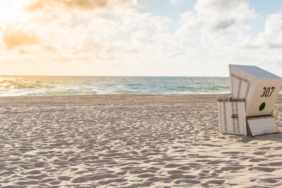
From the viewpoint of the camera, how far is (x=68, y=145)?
529 cm

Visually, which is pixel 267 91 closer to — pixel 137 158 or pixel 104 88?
pixel 137 158

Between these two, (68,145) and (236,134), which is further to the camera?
Answer: (236,134)

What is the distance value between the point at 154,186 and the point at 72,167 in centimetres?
153

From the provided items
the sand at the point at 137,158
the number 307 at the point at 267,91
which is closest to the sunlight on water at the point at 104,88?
the sand at the point at 137,158

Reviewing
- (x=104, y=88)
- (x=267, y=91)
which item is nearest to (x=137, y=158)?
(x=267, y=91)

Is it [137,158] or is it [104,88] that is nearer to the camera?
[137,158]

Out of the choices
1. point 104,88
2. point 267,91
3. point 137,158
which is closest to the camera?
point 137,158

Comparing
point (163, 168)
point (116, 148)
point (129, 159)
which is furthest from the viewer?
point (116, 148)

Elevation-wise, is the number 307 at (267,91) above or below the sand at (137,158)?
above

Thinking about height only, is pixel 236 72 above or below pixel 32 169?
above

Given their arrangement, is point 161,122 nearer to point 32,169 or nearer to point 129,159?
point 129,159

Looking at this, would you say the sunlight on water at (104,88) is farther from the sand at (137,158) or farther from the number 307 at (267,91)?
the number 307 at (267,91)

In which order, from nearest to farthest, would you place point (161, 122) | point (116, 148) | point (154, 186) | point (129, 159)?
1. point (154, 186)
2. point (129, 159)
3. point (116, 148)
4. point (161, 122)

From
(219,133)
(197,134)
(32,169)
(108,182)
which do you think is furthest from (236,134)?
(32,169)
